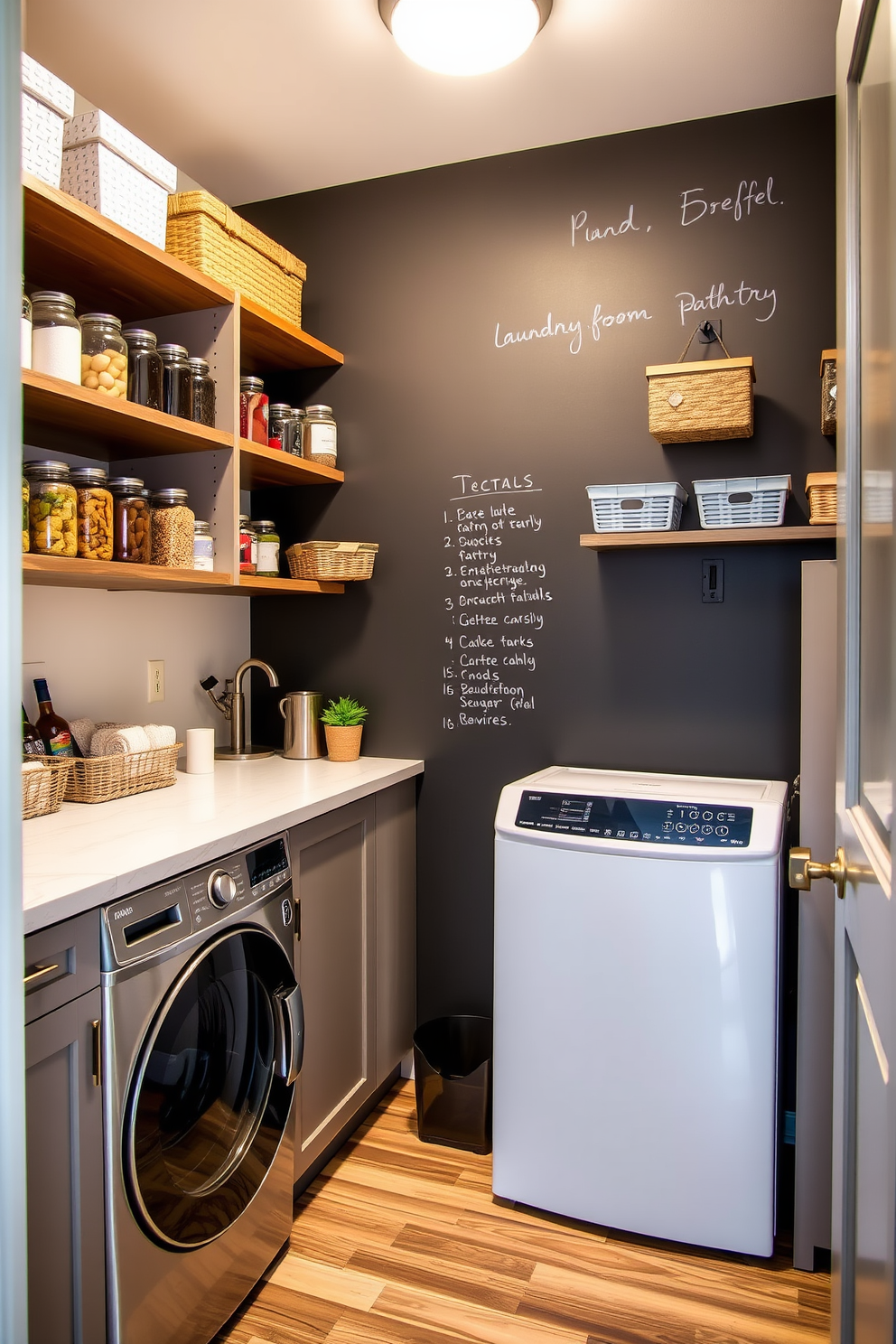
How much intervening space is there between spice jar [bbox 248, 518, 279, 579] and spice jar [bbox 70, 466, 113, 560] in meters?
0.72

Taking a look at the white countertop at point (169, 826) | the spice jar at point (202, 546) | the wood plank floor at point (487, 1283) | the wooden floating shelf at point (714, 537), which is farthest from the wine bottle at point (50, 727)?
the wooden floating shelf at point (714, 537)

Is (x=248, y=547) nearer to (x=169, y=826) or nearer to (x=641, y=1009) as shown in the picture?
(x=169, y=826)

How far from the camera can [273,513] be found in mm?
2809

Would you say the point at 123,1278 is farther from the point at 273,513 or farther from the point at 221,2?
the point at 221,2

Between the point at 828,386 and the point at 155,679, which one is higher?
the point at 828,386

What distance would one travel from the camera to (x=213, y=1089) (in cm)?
162

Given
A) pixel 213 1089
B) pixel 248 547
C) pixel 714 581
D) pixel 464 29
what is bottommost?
pixel 213 1089

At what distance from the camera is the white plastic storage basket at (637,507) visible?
2158 mm

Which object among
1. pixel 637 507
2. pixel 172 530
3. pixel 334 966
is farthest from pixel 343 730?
pixel 637 507

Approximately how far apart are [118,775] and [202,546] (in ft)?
1.85

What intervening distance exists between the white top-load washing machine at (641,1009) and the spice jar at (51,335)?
1.29 meters

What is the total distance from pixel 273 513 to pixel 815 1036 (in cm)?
204

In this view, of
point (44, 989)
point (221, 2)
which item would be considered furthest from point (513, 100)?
point (44, 989)

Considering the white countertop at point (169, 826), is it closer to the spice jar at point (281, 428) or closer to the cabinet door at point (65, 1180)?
the cabinet door at point (65, 1180)
